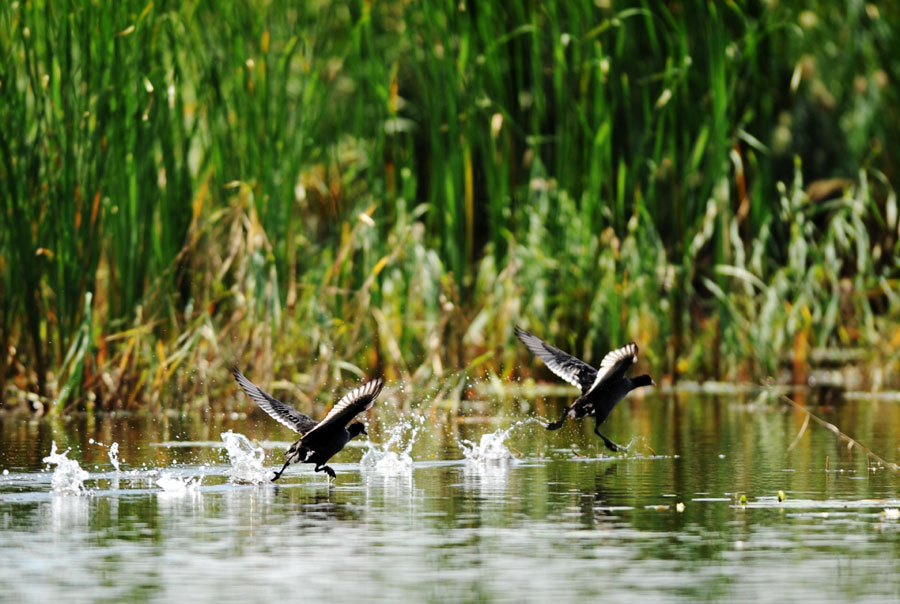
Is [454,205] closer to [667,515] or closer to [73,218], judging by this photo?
[73,218]

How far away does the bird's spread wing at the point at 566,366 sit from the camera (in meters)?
11.0

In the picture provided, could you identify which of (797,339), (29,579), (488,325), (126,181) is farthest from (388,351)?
(29,579)

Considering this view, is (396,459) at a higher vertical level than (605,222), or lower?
lower

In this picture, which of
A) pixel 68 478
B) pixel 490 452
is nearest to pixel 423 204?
pixel 490 452

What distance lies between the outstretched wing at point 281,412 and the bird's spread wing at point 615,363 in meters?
1.68

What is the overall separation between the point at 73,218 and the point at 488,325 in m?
3.94

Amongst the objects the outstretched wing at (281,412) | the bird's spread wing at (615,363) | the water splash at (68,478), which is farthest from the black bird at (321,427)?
the bird's spread wing at (615,363)

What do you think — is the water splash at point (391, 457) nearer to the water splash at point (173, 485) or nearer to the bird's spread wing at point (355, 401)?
the water splash at point (173, 485)

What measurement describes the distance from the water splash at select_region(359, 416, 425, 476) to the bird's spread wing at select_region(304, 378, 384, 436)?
1383 millimetres

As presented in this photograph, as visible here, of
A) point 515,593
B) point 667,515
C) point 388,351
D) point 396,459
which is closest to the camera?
point 515,593

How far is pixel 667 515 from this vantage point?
323 inches

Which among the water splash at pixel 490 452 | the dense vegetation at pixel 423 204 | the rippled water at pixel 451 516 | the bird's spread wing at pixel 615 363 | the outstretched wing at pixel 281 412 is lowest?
the rippled water at pixel 451 516

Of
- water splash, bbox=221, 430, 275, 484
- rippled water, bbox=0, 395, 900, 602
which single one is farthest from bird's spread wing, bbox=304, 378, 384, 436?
water splash, bbox=221, 430, 275, 484

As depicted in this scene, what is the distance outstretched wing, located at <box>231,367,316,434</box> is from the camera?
954 cm
